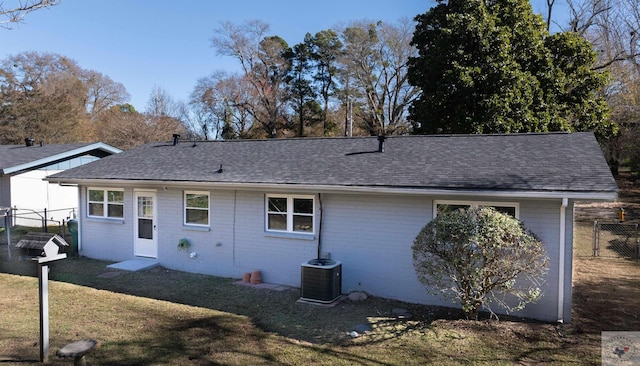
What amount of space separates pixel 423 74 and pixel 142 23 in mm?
13636

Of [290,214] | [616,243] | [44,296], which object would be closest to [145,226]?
[290,214]

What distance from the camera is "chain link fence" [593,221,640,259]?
13922 millimetres

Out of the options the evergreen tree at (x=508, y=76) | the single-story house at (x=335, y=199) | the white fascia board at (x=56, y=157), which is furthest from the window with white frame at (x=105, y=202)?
the evergreen tree at (x=508, y=76)

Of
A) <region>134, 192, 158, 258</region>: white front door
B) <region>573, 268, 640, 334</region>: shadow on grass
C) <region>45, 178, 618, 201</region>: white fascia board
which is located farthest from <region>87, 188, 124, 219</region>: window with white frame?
<region>573, 268, 640, 334</region>: shadow on grass

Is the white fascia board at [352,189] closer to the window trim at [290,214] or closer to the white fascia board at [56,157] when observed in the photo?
the window trim at [290,214]

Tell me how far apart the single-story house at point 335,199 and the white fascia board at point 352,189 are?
0.02m

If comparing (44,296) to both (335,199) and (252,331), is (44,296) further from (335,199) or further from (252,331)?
(335,199)

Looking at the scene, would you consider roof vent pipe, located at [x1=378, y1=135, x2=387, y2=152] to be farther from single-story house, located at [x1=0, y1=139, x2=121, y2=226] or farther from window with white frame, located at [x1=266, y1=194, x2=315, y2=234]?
single-story house, located at [x1=0, y1=139, x2=121, y2=226]

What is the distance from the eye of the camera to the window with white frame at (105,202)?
12.2 meters

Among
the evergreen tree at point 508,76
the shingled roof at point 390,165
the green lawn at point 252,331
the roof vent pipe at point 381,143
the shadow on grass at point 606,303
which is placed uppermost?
the evergreen tree at point 508,76

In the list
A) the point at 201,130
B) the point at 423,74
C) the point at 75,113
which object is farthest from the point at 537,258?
the point at 201,130

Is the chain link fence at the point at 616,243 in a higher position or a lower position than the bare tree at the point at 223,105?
lower

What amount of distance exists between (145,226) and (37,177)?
10.3 metres

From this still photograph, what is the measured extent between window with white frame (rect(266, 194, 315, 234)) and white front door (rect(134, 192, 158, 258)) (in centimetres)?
368
